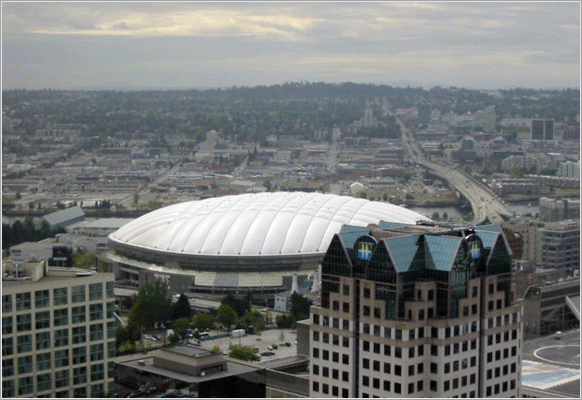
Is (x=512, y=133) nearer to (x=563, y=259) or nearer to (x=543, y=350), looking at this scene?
(x=563, y=259)

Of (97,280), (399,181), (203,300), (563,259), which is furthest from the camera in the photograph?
(399,181)

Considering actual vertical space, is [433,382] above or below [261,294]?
above

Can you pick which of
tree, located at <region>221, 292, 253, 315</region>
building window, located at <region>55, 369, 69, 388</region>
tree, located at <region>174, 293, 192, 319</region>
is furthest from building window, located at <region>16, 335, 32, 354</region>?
tree, located at <region>221, 292, 253, 315</region>

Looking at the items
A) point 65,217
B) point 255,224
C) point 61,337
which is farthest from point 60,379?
point 65,217

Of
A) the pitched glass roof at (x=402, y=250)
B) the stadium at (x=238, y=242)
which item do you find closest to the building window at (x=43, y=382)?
the pitched glass roof at (x=402, y=250)

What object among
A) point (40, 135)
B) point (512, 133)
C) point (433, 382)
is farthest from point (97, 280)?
point (512, 133)

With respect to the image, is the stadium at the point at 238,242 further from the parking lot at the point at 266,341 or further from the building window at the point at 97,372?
the building window at the point at 97,372
